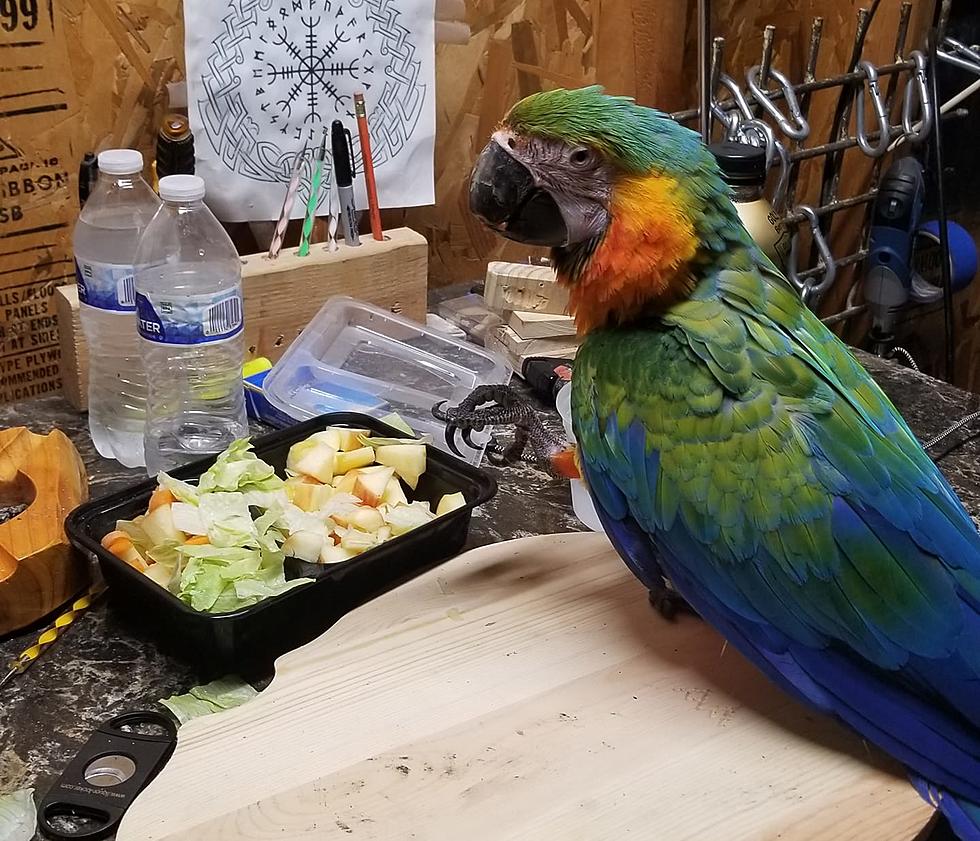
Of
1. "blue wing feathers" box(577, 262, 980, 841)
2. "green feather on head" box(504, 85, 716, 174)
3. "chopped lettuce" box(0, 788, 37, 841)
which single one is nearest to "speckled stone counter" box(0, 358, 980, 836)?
"chopped lettuce" box(0, 788, 37, 841)

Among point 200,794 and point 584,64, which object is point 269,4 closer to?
point 584,64

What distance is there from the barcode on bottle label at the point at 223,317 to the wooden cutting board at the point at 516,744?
1.00ft

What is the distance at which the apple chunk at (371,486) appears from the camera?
869mm

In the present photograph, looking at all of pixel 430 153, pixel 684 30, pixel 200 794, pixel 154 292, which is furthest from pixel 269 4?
pixel 200 794

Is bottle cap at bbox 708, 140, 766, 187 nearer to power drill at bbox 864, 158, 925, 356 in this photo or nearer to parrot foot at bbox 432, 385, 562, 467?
parrot foot at bbox 432, 385, 562, 467

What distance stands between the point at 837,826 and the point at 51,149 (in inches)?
37.6

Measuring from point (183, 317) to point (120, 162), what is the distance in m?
0.17

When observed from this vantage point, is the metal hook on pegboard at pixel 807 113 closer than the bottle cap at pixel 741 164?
No

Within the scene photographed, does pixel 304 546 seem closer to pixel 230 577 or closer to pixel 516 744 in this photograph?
pixel 230 577

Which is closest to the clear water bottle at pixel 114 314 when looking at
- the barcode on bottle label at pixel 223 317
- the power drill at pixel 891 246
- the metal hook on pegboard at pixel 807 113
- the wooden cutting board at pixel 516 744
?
the barcode on bottle label at pixel 223 317

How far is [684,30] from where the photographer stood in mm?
1452

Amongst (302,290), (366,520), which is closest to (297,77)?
(302,290)

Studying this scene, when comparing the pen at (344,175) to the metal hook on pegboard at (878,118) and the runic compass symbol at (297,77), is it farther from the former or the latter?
the metal hook on pegboard at (878,118)

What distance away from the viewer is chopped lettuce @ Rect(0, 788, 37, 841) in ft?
1.94
